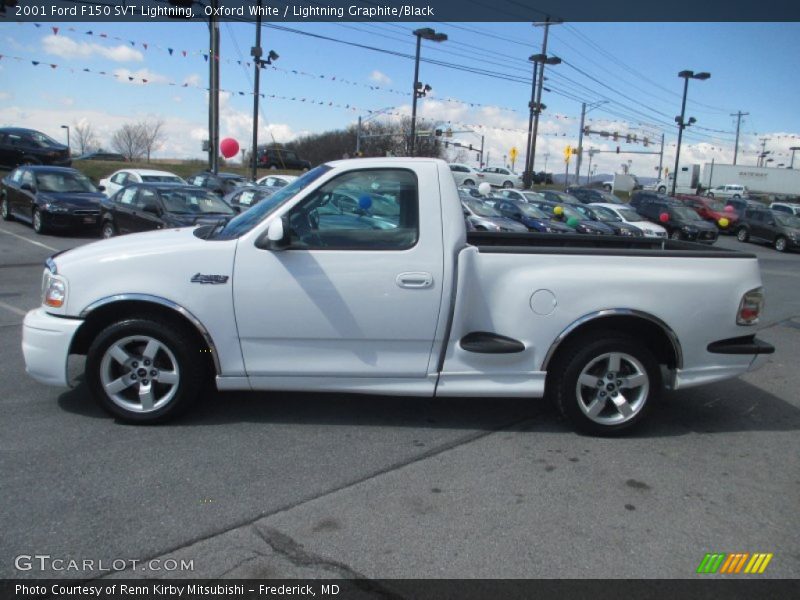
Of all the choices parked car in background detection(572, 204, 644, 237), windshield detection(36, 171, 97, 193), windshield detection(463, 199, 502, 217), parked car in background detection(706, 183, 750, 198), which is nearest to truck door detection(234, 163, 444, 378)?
windshield detection(36, 171, 97, 193)

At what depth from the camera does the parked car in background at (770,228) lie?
26844mm

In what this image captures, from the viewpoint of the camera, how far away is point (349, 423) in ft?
15.3

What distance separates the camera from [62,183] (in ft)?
53.9

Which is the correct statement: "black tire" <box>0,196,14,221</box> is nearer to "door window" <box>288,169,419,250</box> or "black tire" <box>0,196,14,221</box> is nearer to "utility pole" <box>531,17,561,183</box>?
"door window" <box>288,169,419,250</box>

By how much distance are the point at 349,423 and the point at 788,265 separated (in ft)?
68.2

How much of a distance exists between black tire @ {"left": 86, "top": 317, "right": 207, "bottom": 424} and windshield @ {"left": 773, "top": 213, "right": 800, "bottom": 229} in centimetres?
2911

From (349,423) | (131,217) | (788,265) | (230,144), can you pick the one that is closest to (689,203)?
(788,265)

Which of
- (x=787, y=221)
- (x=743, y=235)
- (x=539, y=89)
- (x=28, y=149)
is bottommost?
(x=743, y=235)

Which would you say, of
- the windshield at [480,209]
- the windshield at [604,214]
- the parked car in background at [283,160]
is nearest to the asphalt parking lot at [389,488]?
the windshield at [480,209]

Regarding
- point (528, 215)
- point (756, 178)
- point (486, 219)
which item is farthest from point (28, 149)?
point (756, 178)

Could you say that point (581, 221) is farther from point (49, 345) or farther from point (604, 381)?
point (49, 345)

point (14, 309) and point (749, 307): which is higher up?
point (749, 307)

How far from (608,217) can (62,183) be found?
63.2ft

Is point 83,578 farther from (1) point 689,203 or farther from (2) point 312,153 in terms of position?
(2) point 312,153
